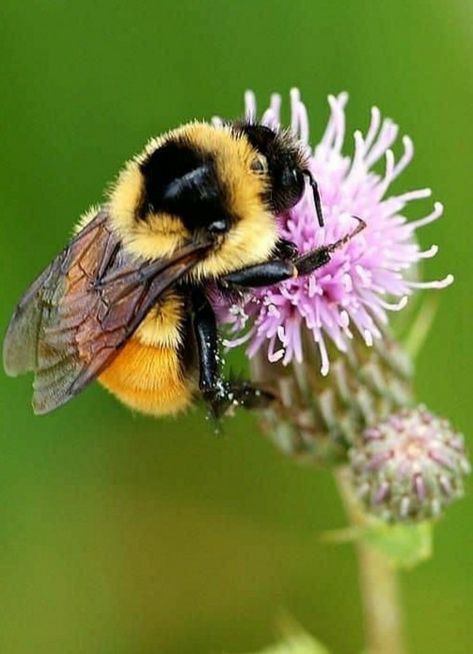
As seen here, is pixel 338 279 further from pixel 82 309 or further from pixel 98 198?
pixel 98 198

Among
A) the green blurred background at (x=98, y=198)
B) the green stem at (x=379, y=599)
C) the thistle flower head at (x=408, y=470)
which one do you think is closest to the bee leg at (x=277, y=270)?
the thistle flower head at (x=408, y=470)

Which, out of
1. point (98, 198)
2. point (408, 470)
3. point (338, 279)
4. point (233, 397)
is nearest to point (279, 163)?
point (338, 279)

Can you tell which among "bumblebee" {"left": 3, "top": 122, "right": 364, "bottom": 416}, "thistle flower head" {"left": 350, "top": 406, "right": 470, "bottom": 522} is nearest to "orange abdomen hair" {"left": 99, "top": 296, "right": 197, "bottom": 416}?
"bumblebee" {"left": 3, "top": 122, "right": 364, "bottom": 416}

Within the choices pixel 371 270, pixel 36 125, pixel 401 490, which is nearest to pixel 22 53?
pixel 36 125

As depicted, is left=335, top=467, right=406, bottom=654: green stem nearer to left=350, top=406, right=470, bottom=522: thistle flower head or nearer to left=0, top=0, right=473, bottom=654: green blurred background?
left=350, top=406, right=470, bottom=522: thistle flower head

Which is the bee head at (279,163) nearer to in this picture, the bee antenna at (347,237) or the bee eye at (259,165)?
the bee eye at (259,165)

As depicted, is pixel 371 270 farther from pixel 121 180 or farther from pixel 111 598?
pixel 111 598
